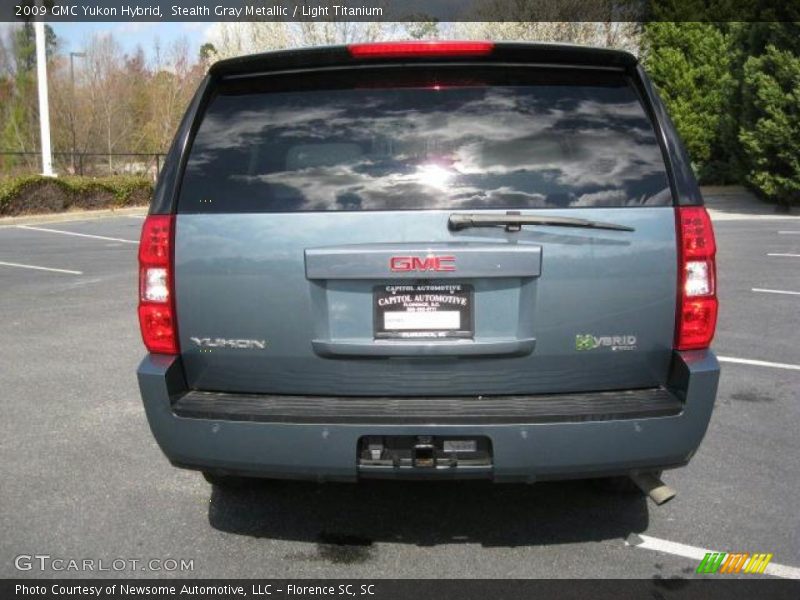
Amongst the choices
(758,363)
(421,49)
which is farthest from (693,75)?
(421,49)

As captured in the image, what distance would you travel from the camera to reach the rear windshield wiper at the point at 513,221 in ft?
9.23

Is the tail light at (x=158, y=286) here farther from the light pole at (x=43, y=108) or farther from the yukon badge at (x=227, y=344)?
the light pole at (x=43, y=108)

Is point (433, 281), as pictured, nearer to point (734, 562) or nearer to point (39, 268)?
point (734, 562)

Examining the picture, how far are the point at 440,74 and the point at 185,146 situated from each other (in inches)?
40.2

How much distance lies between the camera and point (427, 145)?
2.95 metres

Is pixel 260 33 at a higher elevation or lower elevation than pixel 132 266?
higher

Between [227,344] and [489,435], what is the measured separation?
1.02m

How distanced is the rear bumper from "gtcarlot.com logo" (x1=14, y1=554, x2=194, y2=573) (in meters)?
0.56

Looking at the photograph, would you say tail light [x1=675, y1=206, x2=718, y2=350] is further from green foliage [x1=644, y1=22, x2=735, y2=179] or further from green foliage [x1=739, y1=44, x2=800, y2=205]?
green foliage [x1=644, y1=22, x2=735, y2=179]

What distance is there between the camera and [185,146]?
306cm

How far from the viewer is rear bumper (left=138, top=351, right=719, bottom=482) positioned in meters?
2.81

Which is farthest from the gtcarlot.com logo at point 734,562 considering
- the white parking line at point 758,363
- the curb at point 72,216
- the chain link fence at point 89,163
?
the chain link fence at point 89,163

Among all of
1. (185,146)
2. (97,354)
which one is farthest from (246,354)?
(97,354)
